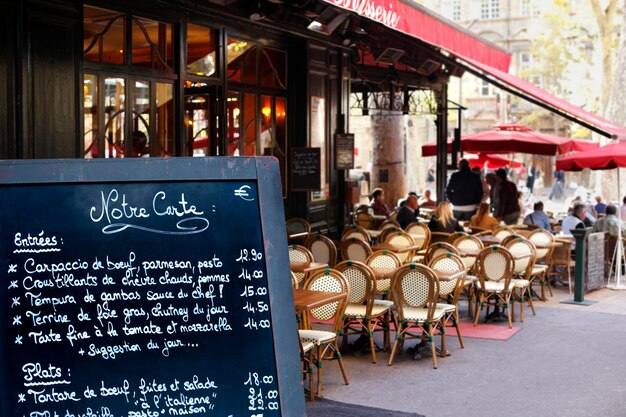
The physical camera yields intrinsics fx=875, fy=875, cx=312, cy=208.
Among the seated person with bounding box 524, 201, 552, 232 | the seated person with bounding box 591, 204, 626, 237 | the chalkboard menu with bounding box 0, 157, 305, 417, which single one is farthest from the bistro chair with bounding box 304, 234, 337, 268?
the chalkboard menu with bounding box 0, 157, 305, 417

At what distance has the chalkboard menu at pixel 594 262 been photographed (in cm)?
1245

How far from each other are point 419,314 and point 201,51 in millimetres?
4363

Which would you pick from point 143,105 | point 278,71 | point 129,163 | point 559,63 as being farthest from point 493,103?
point 129,163

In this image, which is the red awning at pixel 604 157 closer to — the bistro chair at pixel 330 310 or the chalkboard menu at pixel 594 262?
the chalkboard menu at pixel 594 262

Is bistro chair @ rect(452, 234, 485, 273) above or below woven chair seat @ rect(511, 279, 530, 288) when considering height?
above

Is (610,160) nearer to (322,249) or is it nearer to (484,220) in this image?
(484,220)

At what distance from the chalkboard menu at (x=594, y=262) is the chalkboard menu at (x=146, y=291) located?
9393 mm

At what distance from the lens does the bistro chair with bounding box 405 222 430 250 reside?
41.7 ft

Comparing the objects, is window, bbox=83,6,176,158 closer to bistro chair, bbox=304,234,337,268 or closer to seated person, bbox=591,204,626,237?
bistro chair, bbox=304,234,337,268

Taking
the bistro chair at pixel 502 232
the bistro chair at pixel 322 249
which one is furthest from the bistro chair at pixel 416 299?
the bistro chair at pixel 502 232

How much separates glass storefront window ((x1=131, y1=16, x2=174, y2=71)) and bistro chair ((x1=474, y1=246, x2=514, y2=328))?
425 cm

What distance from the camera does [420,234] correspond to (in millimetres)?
13055

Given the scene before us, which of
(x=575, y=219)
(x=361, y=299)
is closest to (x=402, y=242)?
(x=361, y=299)

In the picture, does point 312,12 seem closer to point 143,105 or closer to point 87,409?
point 143,105
